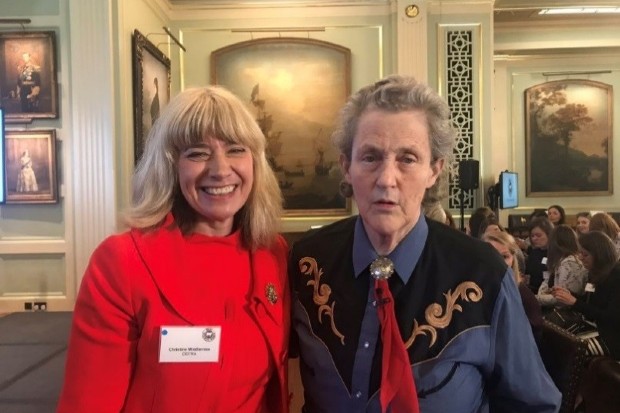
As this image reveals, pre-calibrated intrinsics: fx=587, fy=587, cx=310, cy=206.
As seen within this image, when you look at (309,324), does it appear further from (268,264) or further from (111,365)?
(111,365)

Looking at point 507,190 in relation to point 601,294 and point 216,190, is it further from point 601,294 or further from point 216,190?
point 216,190

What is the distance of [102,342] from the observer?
132 cm

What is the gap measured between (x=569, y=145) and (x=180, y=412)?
10807mm

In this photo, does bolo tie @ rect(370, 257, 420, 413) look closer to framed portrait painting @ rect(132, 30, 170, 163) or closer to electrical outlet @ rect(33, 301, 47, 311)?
framed portrait painting @ rect(132, 30, 170, 163)

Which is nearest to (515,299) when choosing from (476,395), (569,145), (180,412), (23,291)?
(476,395)

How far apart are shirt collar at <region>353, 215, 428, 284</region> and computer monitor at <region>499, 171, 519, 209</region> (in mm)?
6719

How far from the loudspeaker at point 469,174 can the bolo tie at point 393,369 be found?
5872 mm

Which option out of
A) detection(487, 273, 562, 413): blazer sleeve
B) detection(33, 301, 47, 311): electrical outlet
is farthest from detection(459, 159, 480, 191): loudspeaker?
detection(487, 273, 562, 413): blazer sleeve

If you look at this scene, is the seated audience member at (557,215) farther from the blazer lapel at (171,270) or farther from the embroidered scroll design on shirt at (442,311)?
the blazer lapel at (171,270)

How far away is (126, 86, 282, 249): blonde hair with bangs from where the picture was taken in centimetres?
145

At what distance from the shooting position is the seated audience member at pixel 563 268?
4367mm

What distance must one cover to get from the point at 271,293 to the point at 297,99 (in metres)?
6.26

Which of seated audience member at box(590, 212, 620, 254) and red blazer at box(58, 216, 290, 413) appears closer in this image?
red blazer at box(58, 216, 290, 413)

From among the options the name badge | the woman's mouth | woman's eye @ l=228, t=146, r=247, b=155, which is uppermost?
woman's eye @ l=228, t=146, r=247, b=155
